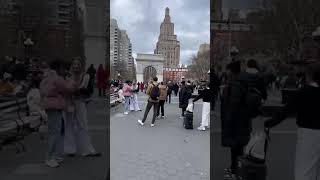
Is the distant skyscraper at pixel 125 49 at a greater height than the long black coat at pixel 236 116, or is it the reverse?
the distant skyscraper at pixel 125 49

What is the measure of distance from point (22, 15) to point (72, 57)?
0.61m

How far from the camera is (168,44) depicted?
4652 millimetres

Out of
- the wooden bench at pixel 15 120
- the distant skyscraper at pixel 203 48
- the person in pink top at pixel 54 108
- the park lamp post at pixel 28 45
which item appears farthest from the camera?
the wooden bench at pixel 15 120

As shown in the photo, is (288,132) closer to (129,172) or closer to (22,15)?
(129,172)

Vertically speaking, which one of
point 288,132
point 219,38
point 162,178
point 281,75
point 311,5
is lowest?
point 162,178

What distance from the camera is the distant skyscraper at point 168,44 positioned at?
14.6 feet

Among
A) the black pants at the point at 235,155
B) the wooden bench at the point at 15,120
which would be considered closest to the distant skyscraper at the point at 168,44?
the black pants at the point at 235,155

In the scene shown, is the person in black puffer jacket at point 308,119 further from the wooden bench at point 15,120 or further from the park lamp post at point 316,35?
the wooden bench at point 15,120

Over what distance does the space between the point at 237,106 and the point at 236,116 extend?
0.35 feet

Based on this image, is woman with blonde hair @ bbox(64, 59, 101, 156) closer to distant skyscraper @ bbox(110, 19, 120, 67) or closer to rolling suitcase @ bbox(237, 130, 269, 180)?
distant skyscraper @ bbox(110, 19, 120, 67)

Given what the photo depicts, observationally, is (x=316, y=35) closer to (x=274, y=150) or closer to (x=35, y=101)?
(x=274, y=150)

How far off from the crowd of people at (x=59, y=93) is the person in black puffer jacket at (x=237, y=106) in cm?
111

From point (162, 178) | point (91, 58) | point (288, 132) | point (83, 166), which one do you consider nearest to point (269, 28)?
point (288, 132)

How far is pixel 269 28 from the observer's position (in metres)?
4.05
